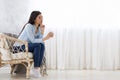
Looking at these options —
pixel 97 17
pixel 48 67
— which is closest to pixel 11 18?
pixel 48 67

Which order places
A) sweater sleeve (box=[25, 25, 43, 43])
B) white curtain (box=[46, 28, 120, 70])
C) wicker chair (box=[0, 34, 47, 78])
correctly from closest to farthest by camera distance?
wicker chair (box=[0, 34, 47, 78])
sweater sleeve (box=[25, 25, 43, 43])
white curtain (box=[46, 28, 120, 70])

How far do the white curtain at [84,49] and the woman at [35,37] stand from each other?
3.48 ft

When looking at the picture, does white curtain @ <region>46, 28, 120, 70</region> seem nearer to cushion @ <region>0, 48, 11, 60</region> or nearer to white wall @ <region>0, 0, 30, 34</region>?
white wall @ <region>0, 0, 30, 34</region>

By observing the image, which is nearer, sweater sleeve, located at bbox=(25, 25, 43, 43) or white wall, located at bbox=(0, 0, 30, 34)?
sweater sleeve, located at bbox=(25, 25, 43, 43)

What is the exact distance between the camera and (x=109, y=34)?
5.63m

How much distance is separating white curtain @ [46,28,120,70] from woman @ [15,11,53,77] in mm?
1061

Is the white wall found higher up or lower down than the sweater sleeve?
higher up

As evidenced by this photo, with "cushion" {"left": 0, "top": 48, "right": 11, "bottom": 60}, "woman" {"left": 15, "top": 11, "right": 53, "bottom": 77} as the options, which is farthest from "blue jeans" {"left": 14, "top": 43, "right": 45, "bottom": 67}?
"cushion" {"left": 0, "top": 48, "right": 11, "bottom": 60}

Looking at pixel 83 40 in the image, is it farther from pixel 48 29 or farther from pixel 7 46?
pixel 7 46

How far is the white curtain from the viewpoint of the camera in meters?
5.65

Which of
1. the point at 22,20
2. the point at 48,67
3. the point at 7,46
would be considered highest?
the point at 22,20

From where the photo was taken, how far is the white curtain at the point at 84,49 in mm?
5652

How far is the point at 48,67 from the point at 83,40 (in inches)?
32.0

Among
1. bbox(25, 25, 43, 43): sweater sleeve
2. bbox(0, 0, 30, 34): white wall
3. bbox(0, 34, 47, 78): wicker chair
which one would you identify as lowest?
bbox(0, 34, 47, 78): wicker chair
